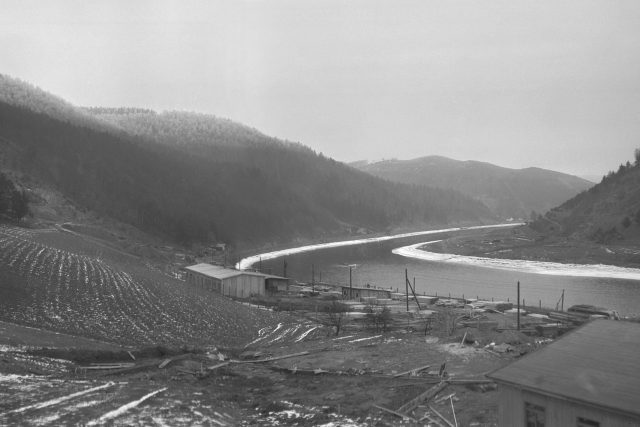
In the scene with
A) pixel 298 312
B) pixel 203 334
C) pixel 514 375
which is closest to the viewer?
pixel 514 375

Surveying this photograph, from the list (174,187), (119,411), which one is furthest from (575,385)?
(174,187)

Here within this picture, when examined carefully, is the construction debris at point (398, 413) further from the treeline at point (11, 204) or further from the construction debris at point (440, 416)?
the treeline at point (11, 204)

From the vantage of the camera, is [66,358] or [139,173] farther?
[139,173]

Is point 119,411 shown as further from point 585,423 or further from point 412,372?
point 585,423

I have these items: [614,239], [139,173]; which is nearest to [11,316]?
[614,239]

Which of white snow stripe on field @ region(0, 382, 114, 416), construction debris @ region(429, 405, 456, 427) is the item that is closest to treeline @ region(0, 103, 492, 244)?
white snow stripe on field @ region(0, 382, 114, 416)

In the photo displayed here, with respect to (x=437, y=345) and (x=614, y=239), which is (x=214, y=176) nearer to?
(x=614, y=239)

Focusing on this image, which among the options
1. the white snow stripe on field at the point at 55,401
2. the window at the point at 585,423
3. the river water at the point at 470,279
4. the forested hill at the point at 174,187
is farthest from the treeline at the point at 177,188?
the window at the point at 585,423
